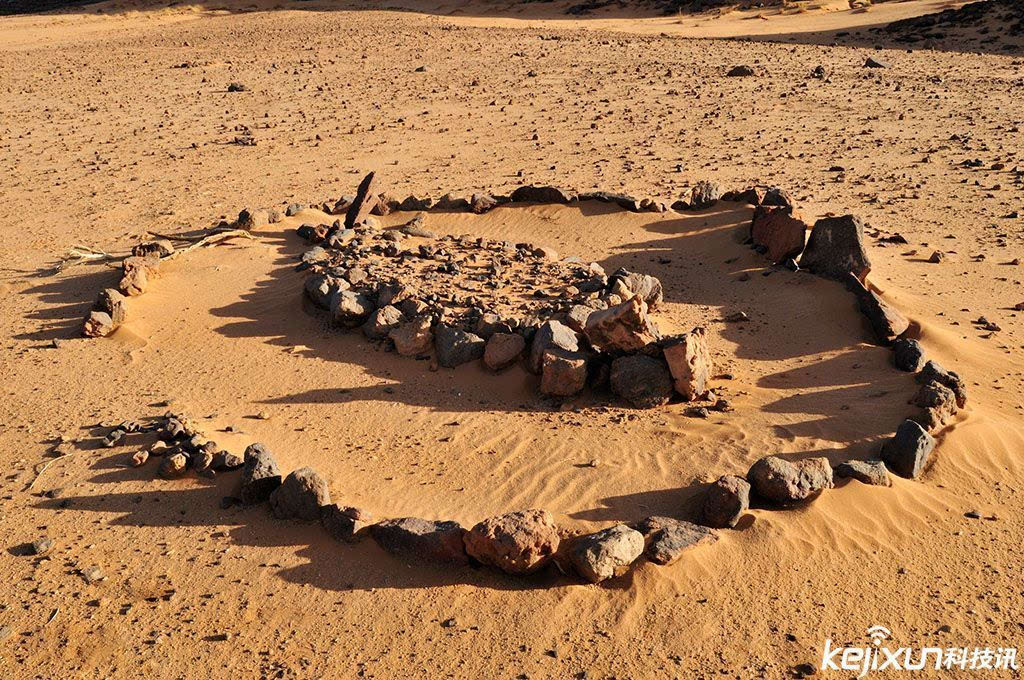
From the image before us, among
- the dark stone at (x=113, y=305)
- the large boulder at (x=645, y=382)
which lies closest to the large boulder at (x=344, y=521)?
the large boulder at (x=645, y=382)

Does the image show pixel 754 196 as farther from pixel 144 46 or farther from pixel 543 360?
pixel 144 46

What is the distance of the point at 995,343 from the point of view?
22.2ft

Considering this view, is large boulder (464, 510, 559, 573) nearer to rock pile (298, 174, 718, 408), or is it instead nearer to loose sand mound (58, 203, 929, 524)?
loose sand mound (58, 203, 929, 524)

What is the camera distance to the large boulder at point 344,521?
4762 mm

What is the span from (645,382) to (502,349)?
991 mm

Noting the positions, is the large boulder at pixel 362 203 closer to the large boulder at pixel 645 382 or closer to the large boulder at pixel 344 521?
the large boulder at pixel 645 382

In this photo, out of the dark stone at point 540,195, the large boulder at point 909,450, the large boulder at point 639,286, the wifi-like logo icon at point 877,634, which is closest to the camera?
the wifi-like logo icon at point 877,634

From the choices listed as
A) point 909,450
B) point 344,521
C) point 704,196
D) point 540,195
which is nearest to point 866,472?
point 909,450

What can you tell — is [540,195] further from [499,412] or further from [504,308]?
[499,412]

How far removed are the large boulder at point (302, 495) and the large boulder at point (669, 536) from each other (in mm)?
1668

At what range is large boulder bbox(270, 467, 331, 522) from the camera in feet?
16.1

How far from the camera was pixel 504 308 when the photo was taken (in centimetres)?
685

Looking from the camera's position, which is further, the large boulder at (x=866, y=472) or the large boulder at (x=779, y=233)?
the large boulder at (x=779, y=233)

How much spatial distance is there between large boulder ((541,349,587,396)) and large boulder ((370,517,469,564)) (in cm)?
157
